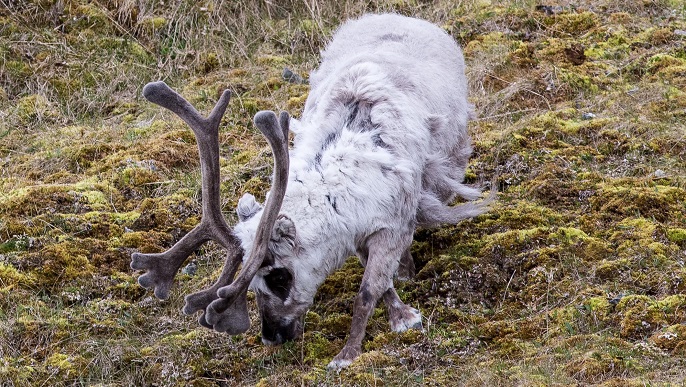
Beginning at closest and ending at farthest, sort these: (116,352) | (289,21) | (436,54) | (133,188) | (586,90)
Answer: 1. (116,352)
2. (436,54)
3. (133,188)
4. (586,90)
5. (289,21)

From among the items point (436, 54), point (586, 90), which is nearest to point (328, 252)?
point (436, 54)

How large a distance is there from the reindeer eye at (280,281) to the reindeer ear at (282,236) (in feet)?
0.43

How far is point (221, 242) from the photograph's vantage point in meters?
5.50

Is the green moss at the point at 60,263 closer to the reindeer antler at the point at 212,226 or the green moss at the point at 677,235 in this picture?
the reindeer antler at the point at 212,226

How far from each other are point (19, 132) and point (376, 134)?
4288 mm

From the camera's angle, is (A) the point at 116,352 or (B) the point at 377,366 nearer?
(B) the point at 377,366

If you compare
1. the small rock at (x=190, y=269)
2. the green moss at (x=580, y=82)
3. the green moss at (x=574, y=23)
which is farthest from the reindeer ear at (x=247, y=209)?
the green moss at (x=574, y=23)

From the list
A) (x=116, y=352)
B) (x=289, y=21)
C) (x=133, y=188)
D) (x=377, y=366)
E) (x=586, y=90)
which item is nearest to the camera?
(x=377, y=366)

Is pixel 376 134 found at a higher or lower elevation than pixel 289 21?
higher

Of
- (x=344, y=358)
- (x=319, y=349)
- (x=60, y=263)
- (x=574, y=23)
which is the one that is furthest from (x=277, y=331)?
(x=574, y=23)

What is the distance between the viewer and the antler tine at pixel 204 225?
536 centimetres

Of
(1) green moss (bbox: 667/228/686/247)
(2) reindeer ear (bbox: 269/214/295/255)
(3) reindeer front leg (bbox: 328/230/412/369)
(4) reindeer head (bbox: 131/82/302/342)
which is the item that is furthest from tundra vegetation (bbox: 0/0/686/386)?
(2) reindeer ear (bbox: 269/214/295/255)

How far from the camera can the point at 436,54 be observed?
7168 millimetres

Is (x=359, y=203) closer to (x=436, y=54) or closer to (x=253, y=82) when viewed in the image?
(x=436, y=54)
